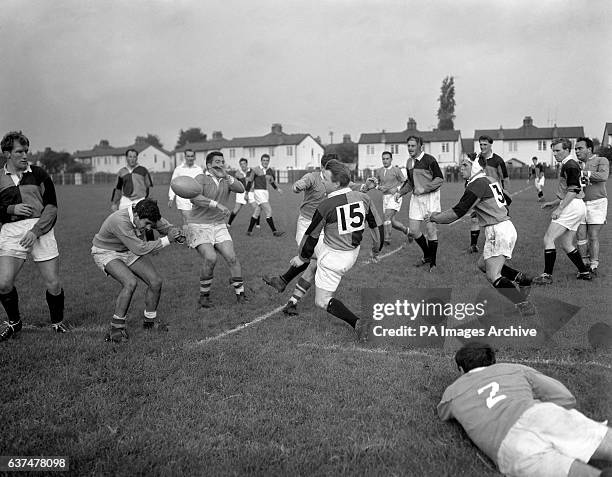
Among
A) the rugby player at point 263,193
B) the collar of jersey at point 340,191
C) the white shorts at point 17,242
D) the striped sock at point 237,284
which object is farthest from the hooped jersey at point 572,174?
the rugby player at point 263,193

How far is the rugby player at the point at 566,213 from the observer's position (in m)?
7.08

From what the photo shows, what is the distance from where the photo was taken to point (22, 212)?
5.36m

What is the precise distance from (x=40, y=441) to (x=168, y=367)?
1.33 meters

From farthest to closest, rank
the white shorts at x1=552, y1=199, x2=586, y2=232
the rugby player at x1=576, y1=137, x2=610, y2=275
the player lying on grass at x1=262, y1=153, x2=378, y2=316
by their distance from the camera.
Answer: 1. the rugby player at x1=576, y1=137, x2=610, y2=275
2. the white shorts at x1=552, y1=199, x2=586, y2=232
3. the player lying on grass at x1=262, y1=153, x2=378, y2=316

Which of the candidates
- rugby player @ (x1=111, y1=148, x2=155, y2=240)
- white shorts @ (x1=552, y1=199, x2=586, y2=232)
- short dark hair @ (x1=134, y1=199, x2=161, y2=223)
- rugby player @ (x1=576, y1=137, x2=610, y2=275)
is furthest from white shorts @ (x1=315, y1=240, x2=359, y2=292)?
rugby player @ (x1=111, y1=148, x2=155, y2=240)

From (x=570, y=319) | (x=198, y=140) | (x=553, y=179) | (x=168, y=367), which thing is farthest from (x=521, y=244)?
(x=198, y=140)

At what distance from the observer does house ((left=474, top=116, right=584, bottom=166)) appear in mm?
55562

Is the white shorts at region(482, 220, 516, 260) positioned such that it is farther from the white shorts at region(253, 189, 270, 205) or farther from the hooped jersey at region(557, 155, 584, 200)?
the white shorts at region(253, 189, 270, 205)

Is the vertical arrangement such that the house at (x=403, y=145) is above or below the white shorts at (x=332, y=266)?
above

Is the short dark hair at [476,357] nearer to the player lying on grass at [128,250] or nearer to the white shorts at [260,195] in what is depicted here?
the player lying on grass at [128,250]

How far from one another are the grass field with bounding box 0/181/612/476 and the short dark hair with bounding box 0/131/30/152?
2.09m

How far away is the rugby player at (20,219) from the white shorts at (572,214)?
22.3 feet

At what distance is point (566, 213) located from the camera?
7.20m

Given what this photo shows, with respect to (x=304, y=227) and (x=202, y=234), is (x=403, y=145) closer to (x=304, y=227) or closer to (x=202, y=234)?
(x=304, y=227)
